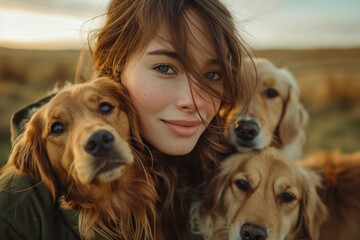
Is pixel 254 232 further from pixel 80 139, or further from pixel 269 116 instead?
pixel 80 139

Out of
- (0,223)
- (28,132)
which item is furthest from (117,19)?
(0,223)

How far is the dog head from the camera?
2.06 m

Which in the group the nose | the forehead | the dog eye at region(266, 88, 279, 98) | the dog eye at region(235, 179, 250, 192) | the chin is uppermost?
the forehead

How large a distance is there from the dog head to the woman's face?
105mm

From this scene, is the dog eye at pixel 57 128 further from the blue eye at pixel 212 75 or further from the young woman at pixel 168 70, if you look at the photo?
the blue eye at pixel 212 75

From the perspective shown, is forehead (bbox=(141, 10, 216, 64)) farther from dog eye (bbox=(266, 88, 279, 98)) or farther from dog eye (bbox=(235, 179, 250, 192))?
dog eye (bbox=(266, 88, 279, 98))

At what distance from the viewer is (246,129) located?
9.50 feet

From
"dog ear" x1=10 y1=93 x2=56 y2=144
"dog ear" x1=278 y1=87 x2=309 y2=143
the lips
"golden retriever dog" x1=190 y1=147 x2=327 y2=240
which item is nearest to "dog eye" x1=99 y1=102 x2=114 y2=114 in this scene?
the lips

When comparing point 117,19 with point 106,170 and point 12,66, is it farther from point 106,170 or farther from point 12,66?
point 12,66

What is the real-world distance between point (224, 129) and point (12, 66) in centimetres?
725

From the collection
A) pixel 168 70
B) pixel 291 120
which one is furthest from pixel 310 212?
pixel 168 70

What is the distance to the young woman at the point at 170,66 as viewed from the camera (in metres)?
2.40

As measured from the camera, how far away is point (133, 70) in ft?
8.11

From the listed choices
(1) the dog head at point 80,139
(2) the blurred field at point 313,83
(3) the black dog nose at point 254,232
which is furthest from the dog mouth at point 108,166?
(2) the blurred field at point 313,83
